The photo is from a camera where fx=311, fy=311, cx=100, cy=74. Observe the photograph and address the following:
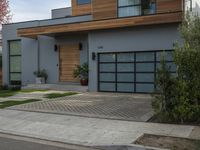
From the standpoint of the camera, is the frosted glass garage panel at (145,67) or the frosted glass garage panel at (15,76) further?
the frosted glass garage panel at (15,76)

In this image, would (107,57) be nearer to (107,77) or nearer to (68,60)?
(107,77)

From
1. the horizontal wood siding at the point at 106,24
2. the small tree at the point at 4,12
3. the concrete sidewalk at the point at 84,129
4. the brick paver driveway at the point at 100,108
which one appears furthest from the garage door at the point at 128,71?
the small tree at the point at 4,12

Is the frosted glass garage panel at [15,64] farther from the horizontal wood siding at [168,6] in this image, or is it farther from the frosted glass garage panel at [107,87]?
the horizontal wood siding at [168,6]

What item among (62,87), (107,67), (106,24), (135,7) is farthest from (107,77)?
(135,7)

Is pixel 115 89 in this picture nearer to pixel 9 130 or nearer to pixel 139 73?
pixel 139 73

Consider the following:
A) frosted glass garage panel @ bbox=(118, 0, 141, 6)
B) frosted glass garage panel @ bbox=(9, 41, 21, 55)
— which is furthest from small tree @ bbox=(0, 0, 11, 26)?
frosted glass garage panel @ bbox=(118, 0, 141, 6)

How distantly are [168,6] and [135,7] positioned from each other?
1938 millimetres

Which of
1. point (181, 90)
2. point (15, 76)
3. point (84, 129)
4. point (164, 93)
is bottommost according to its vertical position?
point (84, 129)

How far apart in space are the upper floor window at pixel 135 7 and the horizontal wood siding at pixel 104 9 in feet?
1.15

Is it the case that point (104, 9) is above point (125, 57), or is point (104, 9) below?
above

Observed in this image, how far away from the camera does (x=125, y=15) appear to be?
58.5ft

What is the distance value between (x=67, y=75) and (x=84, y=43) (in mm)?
2474

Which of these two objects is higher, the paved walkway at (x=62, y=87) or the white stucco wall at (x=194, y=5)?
the white stucco wall at (x=194, y=5)

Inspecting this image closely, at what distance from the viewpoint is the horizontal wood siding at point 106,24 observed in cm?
1564
